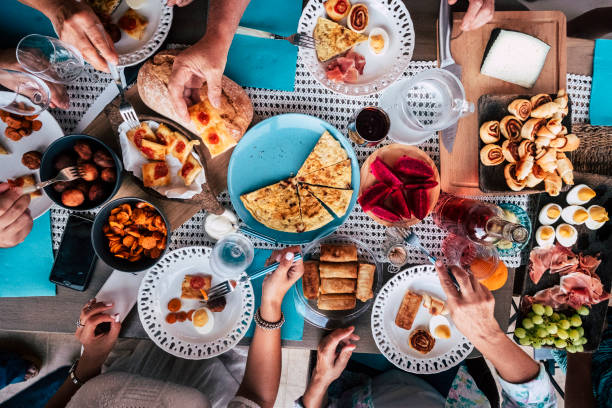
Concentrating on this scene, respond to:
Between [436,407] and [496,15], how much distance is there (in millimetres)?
2086

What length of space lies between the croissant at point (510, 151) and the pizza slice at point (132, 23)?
68.0 inches

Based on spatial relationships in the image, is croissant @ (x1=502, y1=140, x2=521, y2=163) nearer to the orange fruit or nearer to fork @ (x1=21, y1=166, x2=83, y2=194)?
the orange fruit

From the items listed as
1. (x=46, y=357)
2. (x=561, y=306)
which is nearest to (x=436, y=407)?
(x=561, y=306)

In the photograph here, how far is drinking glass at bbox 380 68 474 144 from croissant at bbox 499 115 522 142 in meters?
0.17

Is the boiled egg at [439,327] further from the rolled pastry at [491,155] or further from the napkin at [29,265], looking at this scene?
the napkin at [29,265]

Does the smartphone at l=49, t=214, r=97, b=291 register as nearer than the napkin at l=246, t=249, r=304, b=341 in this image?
Yes

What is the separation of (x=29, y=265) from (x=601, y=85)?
2904 mm

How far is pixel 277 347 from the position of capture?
165cm

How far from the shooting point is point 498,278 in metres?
1.67

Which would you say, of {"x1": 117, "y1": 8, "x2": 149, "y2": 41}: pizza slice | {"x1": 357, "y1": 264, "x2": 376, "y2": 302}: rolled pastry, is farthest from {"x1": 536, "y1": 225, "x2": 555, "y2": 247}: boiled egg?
{"x1": 117, "y1": 8, "x2": 149, "y2": 41}: pizza slice

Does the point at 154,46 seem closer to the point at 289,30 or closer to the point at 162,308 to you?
the point at 289,30

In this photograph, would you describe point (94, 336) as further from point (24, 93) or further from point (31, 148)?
point (24, 93)

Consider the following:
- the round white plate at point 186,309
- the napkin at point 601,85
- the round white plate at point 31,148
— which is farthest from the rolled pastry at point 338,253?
the napkin at point 601,85

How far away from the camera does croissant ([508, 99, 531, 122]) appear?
1.55m
